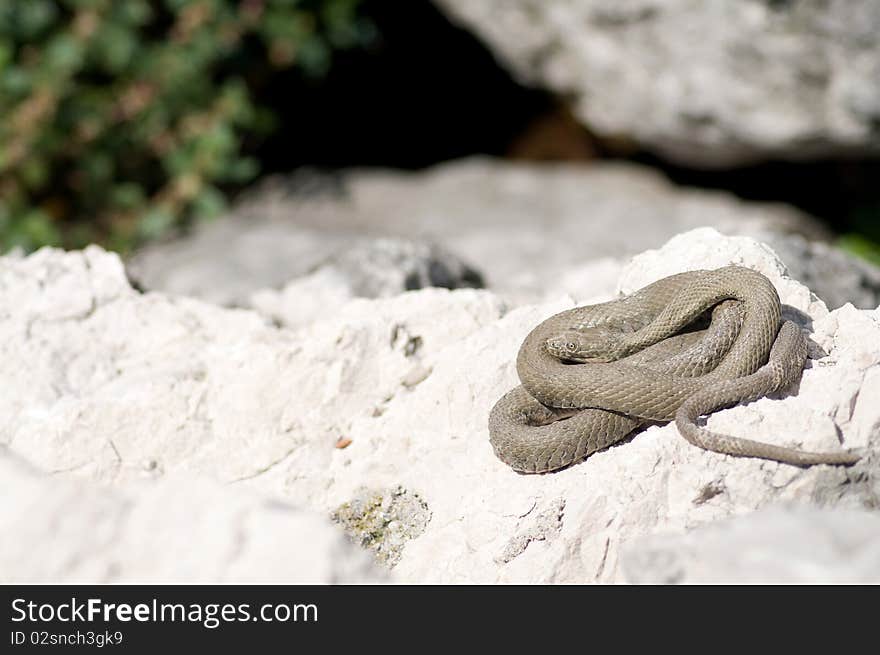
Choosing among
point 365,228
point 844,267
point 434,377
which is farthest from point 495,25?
point 434,377

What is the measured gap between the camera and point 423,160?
39.9ft

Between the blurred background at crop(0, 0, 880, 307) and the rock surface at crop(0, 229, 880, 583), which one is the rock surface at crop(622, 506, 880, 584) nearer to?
the rock surface at crop(0, 229, 880, 583)

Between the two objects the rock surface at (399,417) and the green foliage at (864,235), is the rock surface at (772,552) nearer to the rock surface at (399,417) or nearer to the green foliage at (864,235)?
the rock surface at (399,417)

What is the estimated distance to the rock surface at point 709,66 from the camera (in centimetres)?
812

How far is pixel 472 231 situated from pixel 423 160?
254 cm

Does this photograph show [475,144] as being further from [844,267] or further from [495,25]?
[844,267]

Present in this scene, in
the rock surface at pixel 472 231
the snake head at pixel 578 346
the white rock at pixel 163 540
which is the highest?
the snake head at pixel 578 346

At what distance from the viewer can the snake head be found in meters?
4.80

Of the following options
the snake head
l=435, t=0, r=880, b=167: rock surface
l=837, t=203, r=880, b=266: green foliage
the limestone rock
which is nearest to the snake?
the snake head

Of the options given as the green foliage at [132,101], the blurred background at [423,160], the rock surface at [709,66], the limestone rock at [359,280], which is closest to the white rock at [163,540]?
the limestone rock at [359,280]

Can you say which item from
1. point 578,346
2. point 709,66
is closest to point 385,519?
point 578,346

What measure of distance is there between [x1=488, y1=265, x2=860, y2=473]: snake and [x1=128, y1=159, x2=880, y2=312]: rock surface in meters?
1.49

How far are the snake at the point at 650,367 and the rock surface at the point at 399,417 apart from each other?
0.36 feet

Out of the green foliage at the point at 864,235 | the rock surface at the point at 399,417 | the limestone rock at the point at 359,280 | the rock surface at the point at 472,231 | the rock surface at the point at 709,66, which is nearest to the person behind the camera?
the rock surface at the point at 399,417
